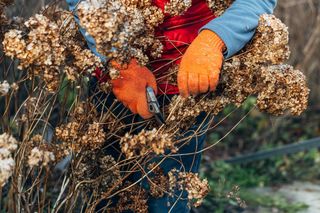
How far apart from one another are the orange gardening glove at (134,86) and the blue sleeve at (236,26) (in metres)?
0.31

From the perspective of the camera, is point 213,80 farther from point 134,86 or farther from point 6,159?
point 6,159

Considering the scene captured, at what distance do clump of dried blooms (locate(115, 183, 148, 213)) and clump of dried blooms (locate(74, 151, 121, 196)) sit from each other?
109 millimetres

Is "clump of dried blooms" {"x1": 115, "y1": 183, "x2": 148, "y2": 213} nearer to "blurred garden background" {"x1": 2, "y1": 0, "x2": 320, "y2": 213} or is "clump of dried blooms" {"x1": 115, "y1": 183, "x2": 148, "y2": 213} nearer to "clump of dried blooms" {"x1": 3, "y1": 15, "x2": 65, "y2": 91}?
"clump of dried blooms" {"x1": 3, "y1": 15, "x2": 65, "y2": 91}

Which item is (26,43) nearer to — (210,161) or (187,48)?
(187,48)

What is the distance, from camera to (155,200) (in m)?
3.18

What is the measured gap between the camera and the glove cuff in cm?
283

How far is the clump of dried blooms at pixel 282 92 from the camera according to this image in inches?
109

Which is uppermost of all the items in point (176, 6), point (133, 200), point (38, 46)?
point (38, 46)

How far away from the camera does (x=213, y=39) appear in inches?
112

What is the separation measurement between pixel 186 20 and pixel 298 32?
4.49m

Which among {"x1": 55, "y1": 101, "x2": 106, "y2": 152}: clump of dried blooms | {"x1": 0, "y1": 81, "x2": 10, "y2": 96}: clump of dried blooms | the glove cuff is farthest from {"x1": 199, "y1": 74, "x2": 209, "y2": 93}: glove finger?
{"x1": 0, "y1": 81, "x2": 10, "y2": 96}: clump of dried blooms

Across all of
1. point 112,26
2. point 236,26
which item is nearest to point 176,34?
point 236,26

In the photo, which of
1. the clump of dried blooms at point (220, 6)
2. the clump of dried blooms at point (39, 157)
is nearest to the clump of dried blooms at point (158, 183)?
the clump of dried blooms at point (39, 157)

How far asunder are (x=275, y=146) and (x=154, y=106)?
14.5 feet
